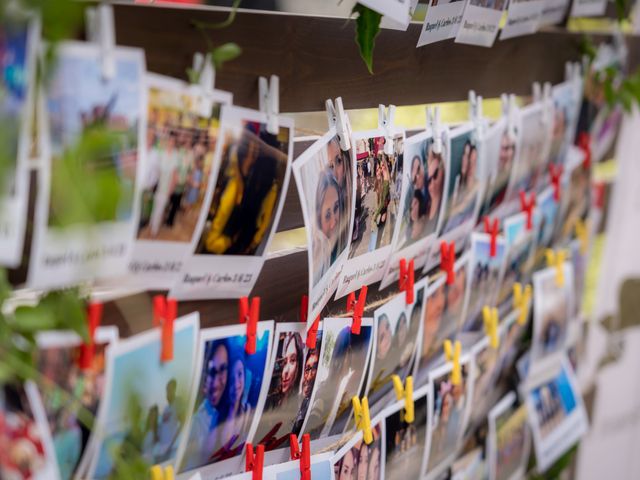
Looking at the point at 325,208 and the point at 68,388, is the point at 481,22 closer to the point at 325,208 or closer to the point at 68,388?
the point at 325,208

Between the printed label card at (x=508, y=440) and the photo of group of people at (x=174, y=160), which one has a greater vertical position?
the photo of group of people at (x=174, y=160)

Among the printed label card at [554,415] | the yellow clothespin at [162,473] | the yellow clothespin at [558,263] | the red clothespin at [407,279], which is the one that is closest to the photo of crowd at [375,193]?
the red clothespin at [407,279]

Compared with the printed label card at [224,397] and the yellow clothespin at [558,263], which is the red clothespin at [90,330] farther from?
the yellow clothespin at [558,263]

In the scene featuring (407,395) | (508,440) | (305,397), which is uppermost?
(305,397)

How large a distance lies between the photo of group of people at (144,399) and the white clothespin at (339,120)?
0.35 meters

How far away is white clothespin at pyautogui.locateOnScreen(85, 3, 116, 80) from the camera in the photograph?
0.82 m

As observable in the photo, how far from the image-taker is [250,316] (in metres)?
1.14

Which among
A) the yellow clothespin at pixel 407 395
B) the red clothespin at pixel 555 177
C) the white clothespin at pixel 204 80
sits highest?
the white clothespin at pixel 204 80

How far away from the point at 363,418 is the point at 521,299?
84 cm

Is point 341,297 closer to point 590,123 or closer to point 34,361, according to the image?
point 34,361

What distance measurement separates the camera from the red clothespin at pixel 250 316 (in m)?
1.13

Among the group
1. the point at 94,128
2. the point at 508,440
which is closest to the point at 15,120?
the point at 94,128

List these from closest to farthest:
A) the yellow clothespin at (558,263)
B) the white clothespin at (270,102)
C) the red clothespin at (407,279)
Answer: the white clothespin at (270,102), the red clothespin at (407,279), the yellow clothespin at (558,263)

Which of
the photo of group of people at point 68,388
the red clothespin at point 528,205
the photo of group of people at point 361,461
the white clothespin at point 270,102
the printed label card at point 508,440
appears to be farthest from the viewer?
the printed label card at point 508,440
